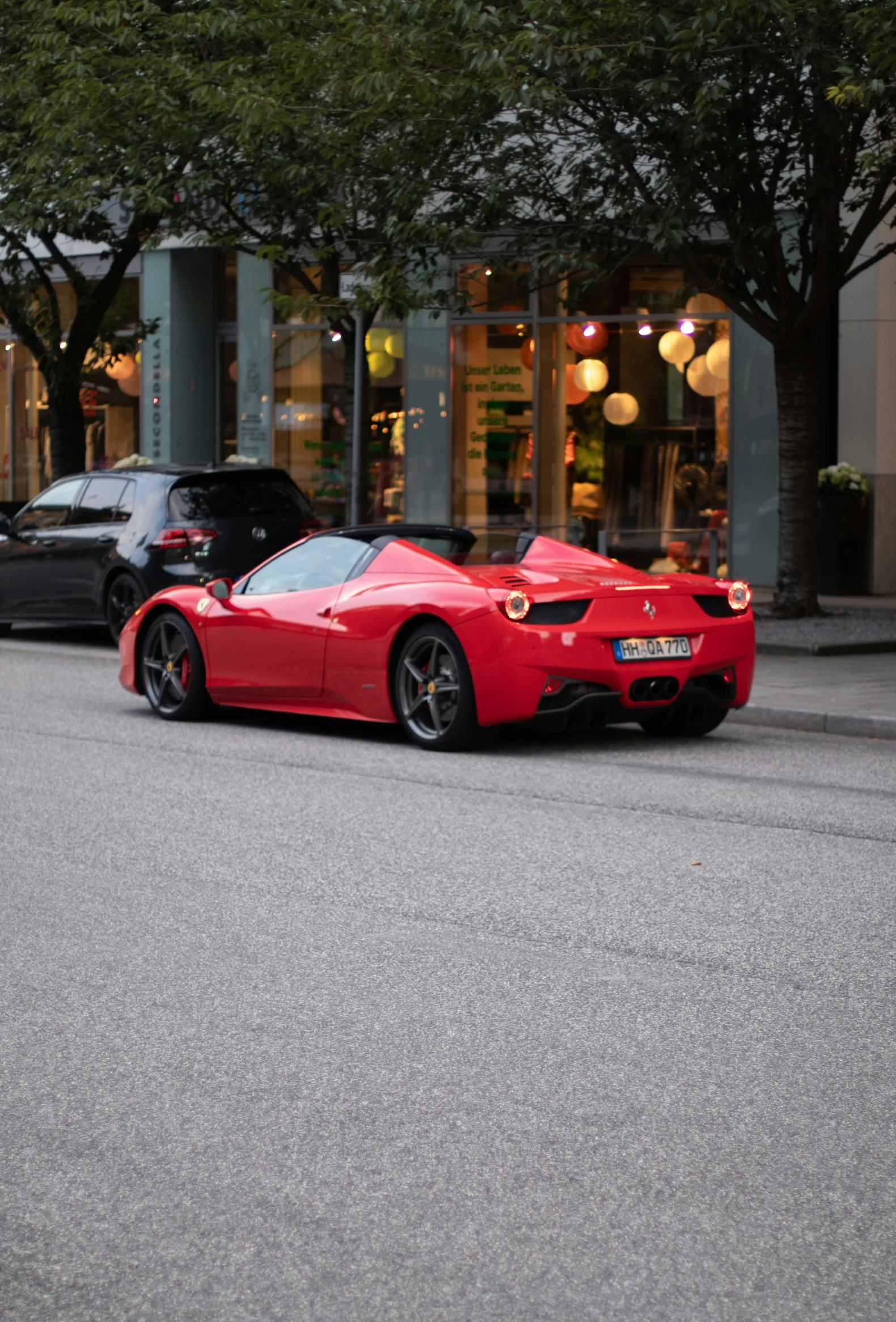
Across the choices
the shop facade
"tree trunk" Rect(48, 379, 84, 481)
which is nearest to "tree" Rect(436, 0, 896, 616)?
the shop facade

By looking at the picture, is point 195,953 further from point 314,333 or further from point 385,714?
point 314,333

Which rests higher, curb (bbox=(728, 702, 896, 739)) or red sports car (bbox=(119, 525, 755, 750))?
red sports car (bbox=(119, 525, 755, 750))

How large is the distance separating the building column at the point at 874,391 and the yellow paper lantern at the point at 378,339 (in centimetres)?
662

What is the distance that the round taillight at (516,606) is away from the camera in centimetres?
908

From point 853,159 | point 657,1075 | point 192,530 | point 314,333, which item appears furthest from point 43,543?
point 657,1075

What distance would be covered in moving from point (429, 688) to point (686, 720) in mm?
1670

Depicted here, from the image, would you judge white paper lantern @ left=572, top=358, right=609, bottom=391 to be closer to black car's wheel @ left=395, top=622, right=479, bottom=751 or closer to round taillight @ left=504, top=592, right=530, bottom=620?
black car's wheel @ left=395, top=622, right=479, bottom=751

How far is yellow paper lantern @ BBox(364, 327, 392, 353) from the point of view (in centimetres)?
2442

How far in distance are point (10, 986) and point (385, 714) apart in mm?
5051

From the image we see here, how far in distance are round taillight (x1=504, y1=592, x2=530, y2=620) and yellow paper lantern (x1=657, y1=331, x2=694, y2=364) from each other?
44.9 feet

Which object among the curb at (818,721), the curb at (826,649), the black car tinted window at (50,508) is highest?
the black car tinted window at (50,508)

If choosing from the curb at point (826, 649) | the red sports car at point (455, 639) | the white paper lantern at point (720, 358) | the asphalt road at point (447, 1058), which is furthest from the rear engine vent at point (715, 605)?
the white paper lantern at point (720, 358)

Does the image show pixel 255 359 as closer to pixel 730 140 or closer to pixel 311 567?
pixel 730 140

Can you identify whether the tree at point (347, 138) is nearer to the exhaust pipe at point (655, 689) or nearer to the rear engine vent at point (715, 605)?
the rear engine vent at point (715, 605)
